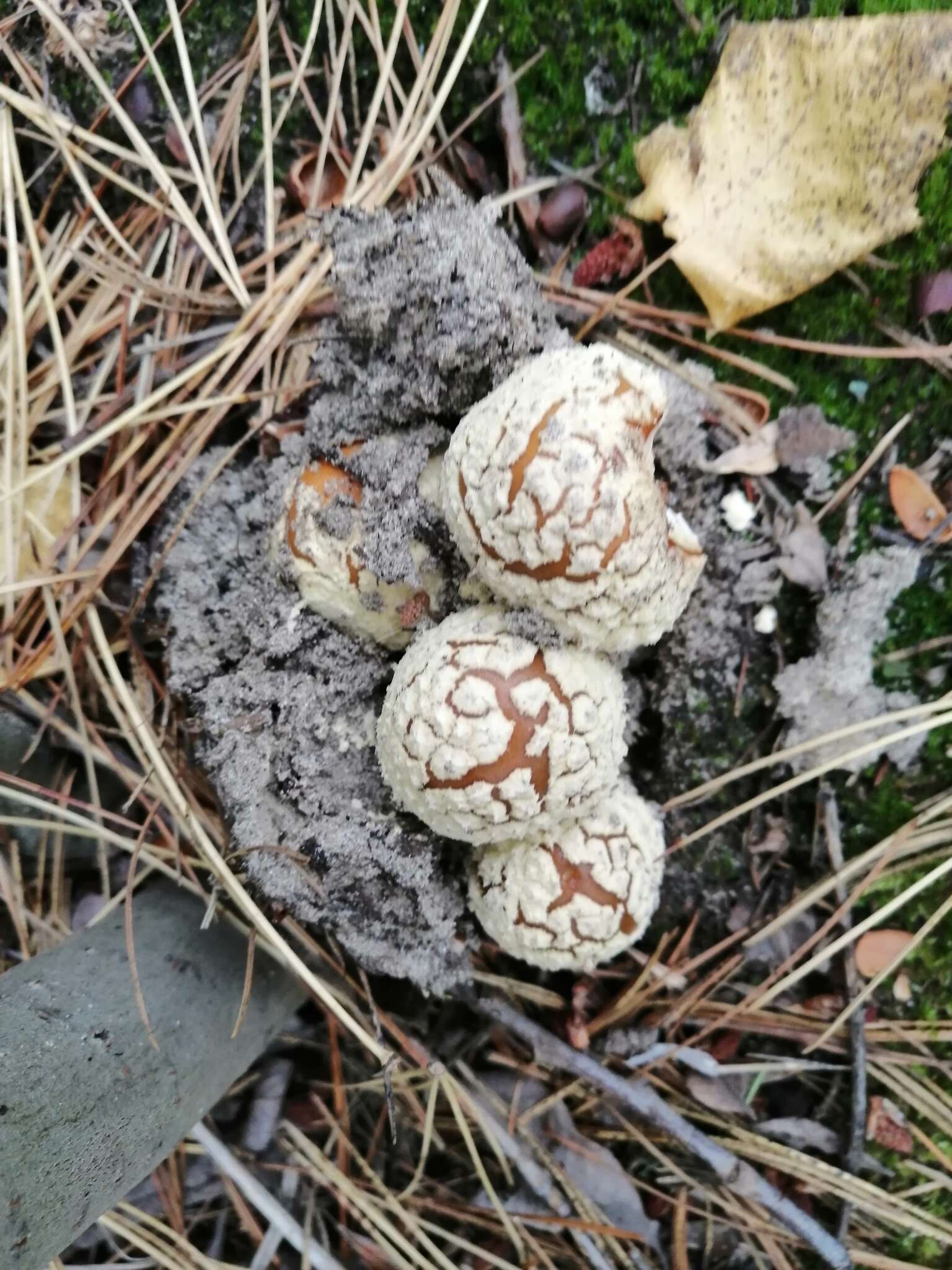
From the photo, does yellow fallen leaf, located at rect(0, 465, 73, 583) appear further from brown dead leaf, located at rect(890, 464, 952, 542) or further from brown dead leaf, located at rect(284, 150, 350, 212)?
brown dead leaf, located at rect(890, 464, 952, 542)

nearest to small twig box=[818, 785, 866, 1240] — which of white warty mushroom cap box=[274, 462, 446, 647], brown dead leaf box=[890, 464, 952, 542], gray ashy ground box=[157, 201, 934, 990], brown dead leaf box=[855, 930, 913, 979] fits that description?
brown dead leaf box=[855, 930, 913, 979]

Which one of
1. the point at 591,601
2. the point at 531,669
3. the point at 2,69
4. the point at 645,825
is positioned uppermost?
the point at 2,69

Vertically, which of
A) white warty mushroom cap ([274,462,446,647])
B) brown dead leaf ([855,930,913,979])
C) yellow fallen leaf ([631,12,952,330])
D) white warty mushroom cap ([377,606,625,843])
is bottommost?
brown dead leaf ([855,930,913,979])

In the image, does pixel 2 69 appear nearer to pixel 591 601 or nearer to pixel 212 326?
pixel 212 326

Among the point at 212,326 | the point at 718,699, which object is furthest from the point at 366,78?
the point at 718,699

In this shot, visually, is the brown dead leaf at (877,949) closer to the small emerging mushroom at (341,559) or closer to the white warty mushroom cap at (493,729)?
the white warty mushroom cap at (493,729)
